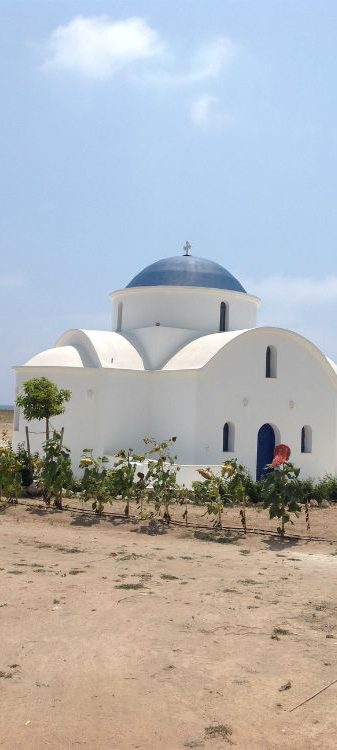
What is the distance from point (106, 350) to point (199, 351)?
8.45 ft

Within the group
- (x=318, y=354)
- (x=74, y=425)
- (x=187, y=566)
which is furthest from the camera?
(x=318, y=354)

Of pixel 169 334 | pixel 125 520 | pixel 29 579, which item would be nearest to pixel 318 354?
pixel 169 334

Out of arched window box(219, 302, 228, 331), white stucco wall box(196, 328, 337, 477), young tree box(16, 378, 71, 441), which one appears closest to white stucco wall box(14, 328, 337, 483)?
white stucco wall box(196, 328, 337, 477)

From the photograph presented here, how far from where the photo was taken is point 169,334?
802 inches

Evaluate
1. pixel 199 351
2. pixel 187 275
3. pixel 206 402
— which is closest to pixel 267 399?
pixel 206 402

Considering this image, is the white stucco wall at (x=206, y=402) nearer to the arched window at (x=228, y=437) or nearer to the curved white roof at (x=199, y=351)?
the curved white roof at (x=199, y=351)

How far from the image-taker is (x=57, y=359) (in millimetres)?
19328

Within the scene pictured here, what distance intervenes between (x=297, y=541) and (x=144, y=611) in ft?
15.1

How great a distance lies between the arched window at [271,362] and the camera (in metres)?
19.4

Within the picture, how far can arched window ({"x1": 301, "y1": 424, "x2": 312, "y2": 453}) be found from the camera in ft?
65.1

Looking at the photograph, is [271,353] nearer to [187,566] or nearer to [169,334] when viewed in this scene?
[169,334]

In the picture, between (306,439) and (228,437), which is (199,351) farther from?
(306,439)

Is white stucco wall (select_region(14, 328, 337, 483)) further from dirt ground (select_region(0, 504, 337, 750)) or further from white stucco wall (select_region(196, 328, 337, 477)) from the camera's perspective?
dirt ground (select_region(0, 504, 337, 750))

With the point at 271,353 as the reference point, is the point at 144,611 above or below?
below
